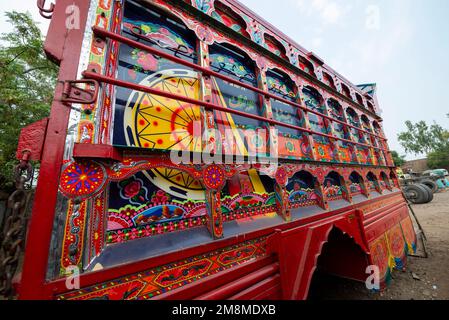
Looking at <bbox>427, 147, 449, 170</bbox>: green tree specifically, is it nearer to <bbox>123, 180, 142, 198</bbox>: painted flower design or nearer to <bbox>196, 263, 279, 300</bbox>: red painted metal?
<bbox>196, 263, 279, 300</bbox>: red painted metal

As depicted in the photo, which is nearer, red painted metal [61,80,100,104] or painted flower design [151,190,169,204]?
red painted metal [61,80,100,104]

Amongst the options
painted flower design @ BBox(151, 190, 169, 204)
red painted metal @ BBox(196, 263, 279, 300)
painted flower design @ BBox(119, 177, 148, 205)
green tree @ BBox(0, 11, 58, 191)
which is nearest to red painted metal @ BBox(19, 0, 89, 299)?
painted flower design @ BBox(119, 177, 148, 205)

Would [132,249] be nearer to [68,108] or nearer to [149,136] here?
[149,136]

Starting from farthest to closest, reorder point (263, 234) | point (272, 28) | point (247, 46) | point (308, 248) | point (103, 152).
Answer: point (272, 28)
point (247, 46)
point (263, 234)
point (308, 248)
point (103, 152)

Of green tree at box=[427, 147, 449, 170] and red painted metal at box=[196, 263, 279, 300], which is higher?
green tree at box=[427, 147, 449, 170]

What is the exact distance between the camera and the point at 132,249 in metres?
1.20

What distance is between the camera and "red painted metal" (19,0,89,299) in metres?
0.88

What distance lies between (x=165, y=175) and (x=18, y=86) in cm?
965

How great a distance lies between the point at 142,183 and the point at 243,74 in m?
2.27

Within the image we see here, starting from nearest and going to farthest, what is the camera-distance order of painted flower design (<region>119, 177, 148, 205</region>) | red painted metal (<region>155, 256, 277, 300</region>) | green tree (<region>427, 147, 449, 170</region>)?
red painted metal (<region>155, 256, 277, 300</region>) → painted flower design (<region>119, 177, 148, 205</region>) → green tree (<region>427, 147, 449, 170</region>)

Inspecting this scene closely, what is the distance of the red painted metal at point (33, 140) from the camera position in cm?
103

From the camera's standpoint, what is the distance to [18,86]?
6.84 m

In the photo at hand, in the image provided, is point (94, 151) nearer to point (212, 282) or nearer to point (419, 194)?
point (212, 282)

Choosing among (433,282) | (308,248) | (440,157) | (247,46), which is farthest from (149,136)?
(440,157)
